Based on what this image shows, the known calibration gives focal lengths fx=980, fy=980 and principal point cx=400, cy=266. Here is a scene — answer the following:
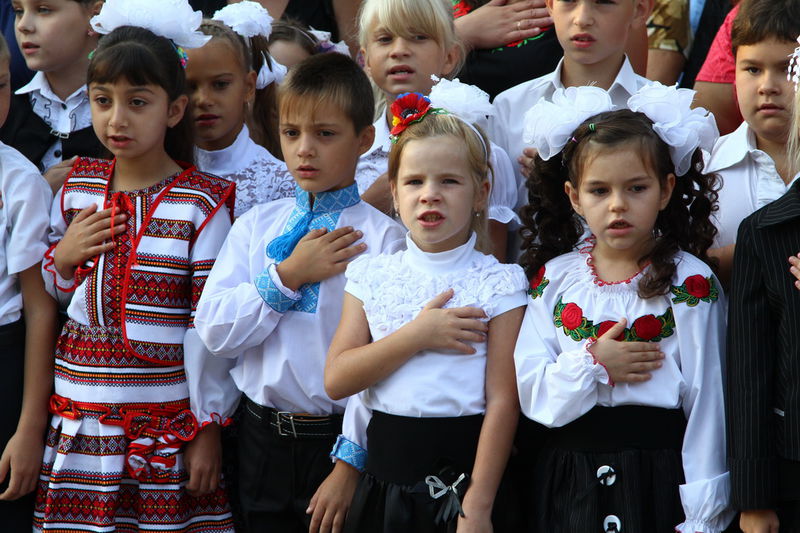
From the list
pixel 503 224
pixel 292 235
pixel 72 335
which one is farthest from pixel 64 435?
pixel 503 224

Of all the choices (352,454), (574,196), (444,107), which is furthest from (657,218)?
(352,454)

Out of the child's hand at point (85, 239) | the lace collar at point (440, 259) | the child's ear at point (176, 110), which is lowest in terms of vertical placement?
the lace collar at point (440, 259)

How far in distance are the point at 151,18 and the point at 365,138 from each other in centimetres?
86

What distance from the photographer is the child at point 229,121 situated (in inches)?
146

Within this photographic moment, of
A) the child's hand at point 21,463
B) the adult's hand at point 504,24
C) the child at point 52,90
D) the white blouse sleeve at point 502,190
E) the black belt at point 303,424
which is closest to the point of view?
the black belt at point 303,424

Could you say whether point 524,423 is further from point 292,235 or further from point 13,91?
point 13,91

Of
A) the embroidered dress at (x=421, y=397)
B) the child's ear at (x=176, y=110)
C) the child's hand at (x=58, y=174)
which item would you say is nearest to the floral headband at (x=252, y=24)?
the child's ear at (x=176, y=110)

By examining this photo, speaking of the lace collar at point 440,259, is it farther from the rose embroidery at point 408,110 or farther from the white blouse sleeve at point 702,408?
the white blouse sleeve at point 702,408

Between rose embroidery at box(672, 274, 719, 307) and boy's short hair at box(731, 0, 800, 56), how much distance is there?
88 centimetres

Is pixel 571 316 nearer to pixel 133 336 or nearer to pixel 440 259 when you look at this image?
pixel 440 259

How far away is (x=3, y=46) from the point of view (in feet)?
11.3

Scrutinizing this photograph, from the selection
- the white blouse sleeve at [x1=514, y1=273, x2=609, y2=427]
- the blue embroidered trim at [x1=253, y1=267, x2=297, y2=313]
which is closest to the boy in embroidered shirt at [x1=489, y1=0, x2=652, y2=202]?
the white blouse sleeve at [x1=514, y1=273, x2=609, y2=427]

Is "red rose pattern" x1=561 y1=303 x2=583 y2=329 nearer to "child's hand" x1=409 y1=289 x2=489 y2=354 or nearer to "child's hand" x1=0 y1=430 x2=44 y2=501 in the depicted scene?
"child's hand" x1=409 y1=289 x2=489 y2=354

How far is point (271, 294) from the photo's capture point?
3.02 m
